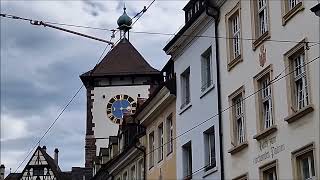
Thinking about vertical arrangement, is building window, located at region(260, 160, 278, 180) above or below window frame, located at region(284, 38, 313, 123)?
below

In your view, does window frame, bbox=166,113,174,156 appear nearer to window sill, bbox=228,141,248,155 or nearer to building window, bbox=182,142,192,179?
building window, bbox=182,142,192,179

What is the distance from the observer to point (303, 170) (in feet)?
70.0

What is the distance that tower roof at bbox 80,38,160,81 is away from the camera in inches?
2756

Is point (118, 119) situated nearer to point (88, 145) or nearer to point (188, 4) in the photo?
point (88, 145)

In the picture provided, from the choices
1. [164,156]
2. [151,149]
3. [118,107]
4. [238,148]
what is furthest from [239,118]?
[118,107]

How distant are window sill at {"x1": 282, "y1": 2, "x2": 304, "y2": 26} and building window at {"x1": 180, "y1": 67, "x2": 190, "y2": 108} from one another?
9586mm

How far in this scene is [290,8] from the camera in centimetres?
2266

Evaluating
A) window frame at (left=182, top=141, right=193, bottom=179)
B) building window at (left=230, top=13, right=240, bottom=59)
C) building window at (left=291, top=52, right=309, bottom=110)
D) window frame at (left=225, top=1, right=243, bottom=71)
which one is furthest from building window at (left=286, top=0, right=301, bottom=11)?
window frame at (left=182, top=141, right=193, bottom=179)

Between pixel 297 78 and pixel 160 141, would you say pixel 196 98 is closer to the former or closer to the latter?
A: pixel 160 141

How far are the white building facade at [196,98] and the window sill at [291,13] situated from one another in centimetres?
591

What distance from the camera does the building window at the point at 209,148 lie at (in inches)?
1132

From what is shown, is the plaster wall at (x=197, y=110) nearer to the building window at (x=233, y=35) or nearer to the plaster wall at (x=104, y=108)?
the building window at (x=233, y=35)

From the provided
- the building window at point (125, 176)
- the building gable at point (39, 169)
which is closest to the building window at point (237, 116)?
the building window at point (125, 176)

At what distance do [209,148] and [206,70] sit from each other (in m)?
2.86
